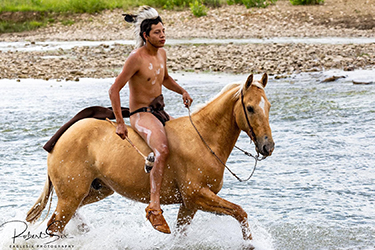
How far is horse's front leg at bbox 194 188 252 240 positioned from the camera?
5.05 m

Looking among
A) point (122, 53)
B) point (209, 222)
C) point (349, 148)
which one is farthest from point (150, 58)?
point (122, 53)

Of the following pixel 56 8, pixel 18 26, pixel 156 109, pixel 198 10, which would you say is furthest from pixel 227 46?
pixel 56 8

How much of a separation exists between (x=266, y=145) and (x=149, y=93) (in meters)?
1.36

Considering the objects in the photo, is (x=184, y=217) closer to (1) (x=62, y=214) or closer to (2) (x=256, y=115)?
(1) (x=62, y=214)

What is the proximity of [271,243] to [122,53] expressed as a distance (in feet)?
60.3

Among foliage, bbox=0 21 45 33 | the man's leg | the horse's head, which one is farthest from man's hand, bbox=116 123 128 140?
foliage, bbox=0 21 45 33

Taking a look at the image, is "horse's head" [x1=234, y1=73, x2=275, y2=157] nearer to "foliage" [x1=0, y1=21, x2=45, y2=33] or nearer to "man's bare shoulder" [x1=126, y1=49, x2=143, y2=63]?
"man's bare shoulder" [x1=126, y1=49, x2=143, y2=63]

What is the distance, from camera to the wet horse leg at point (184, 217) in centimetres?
561

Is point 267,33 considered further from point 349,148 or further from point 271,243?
point 271,243

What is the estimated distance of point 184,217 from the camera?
5656mm

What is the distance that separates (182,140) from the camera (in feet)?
17.5

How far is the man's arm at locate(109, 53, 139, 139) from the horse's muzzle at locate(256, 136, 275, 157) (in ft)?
4.37
